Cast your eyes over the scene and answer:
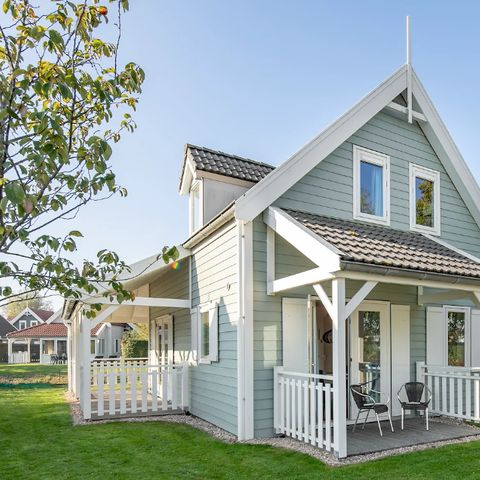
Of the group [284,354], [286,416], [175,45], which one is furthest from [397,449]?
[175,45]

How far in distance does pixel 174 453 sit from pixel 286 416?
1829 millimetres

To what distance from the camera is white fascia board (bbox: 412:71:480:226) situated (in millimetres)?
10523

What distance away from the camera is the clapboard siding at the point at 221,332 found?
26.5ft

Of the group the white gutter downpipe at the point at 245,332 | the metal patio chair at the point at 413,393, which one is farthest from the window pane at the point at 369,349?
the white gutter downpipe at the point at 245,332

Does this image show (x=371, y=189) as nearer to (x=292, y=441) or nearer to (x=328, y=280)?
(x=328, y=280)

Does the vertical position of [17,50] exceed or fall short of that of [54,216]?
it exceeds it

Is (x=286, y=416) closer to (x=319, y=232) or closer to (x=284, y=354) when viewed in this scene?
(x=284, y=354)

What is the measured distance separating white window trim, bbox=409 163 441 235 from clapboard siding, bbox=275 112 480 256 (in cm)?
12

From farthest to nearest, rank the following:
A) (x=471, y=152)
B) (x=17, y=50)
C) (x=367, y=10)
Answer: (x=471, y=152)
(x=367, y=10)
(x=17, y=50)

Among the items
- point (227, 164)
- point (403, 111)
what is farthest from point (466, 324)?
point (227, 164)

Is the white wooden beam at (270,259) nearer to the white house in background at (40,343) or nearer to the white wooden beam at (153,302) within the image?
the white wooden beam at (153,302)

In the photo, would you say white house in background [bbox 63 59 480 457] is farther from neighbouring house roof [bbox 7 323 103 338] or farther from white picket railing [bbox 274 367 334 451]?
neighbouring house roof [bbox 7 323 103 338]

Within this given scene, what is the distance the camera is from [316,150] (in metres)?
8.84

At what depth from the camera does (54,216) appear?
11.4ft
